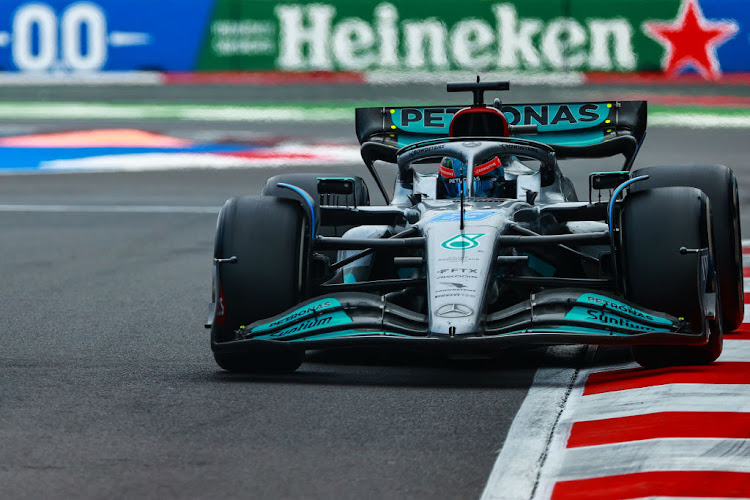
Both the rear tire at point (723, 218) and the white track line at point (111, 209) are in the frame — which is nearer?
the rear tire at point (723, 218)

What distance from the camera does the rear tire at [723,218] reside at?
796 centimetres

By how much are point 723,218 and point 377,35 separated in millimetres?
16381

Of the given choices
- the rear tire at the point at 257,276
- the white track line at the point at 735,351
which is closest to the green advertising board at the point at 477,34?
the white track line at the point at 735,351

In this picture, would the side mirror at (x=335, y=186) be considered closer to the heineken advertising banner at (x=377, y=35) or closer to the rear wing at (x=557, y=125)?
the rear wing at (x=557, y=125)

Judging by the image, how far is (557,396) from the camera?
6.61 meters

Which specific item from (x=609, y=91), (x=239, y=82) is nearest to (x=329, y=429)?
(x=609, y=91)

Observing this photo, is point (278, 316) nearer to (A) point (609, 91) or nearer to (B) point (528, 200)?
(B) point (528, 200)

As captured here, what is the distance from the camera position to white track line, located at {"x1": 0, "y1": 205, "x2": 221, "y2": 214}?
1530cm

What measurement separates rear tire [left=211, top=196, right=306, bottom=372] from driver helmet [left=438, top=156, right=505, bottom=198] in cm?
133

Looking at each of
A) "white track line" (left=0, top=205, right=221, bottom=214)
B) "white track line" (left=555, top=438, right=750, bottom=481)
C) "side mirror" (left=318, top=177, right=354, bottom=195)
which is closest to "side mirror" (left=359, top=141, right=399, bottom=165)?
"side mirror" (left=318, top=177, right=354, bottom=195)

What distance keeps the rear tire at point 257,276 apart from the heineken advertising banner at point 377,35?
644 inches

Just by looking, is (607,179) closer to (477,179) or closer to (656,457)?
(477,179)

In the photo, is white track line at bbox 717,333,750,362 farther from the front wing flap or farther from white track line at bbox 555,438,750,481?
white track line at bbox 555,438,750,481

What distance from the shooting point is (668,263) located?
6957 mm
